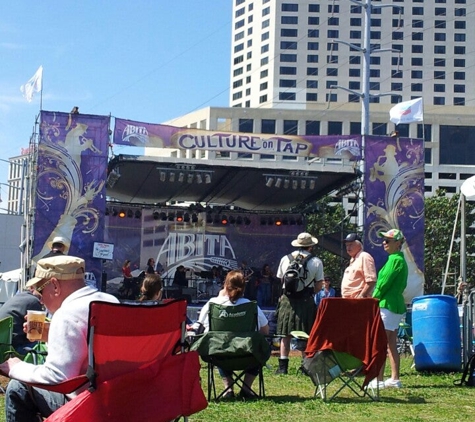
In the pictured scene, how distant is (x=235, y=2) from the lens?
388 ft

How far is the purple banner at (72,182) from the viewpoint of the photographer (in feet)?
58.4

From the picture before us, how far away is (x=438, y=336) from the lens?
8.87m

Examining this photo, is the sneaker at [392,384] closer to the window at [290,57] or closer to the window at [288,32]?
the window at [290,57]

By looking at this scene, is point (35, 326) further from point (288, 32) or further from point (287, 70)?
point (288, 32)

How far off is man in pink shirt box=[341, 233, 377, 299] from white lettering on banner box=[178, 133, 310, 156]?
1054cm

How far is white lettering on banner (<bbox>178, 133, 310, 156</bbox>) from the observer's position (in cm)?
1862

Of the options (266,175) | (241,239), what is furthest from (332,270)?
(266,175)

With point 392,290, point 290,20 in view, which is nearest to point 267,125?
point 290,20

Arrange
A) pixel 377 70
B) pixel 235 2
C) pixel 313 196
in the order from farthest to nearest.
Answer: pixel 235 2 < pixel 377 70 < pixel 313 196

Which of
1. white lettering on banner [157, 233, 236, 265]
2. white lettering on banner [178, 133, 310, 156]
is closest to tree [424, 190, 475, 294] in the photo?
white lettering on banner [157, 233, 236, 265]

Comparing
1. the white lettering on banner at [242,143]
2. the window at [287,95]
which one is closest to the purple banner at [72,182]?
the white lettering on banner at [242,143]

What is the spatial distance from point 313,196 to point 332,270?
81.6 feet

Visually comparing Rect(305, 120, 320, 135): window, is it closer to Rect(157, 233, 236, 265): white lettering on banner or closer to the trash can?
Rect(157, 233, 236, 265): white lettering on banner

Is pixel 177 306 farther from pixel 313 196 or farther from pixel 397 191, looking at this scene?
pixel 313 196
